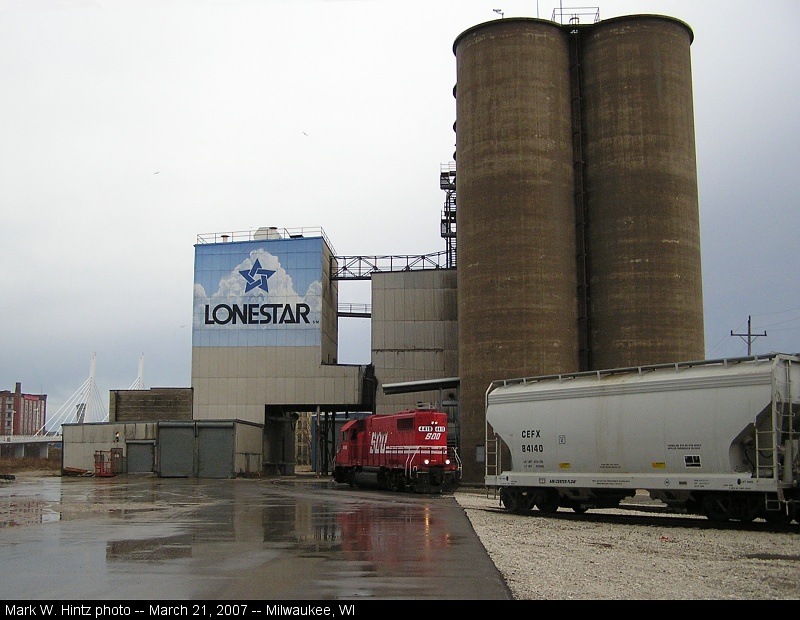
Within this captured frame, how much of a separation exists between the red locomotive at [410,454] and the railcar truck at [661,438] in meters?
11.2

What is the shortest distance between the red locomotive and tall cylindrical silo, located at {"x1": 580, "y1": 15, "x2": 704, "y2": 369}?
14.2 m

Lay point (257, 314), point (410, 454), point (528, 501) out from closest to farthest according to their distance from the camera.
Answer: point (528, 501)
point (410, 454)
point (257, 314)

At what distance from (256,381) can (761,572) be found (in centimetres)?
5251

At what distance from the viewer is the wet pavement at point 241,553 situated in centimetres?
1180

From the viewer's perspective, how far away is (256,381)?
63375 mm

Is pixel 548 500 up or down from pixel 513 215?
down

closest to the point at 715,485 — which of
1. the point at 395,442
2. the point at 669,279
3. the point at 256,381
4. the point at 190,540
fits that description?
the point at 190,540

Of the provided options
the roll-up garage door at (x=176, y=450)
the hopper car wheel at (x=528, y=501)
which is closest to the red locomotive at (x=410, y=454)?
the hopper car wheel at (x=528, y=501)

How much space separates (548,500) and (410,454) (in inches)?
560

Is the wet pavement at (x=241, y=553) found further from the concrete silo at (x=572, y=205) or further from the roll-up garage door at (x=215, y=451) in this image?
the roll-up garage door at (x=215, y=451)

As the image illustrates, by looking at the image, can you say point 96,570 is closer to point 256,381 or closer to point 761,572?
point 761,572

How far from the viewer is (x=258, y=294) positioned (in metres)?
63.8

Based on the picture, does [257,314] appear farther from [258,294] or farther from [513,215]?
[513,215]
